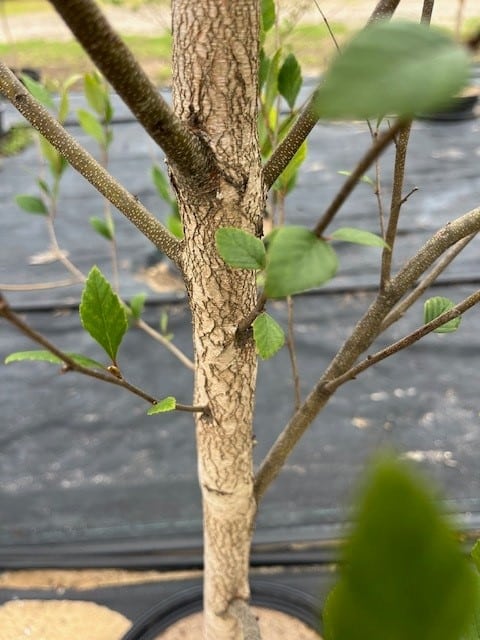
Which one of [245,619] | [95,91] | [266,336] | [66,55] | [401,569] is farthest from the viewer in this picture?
[66,55]

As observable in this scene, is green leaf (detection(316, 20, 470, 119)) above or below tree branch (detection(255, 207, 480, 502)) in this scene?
above

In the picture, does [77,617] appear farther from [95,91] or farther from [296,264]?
[296,264]

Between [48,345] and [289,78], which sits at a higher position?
[289,78]

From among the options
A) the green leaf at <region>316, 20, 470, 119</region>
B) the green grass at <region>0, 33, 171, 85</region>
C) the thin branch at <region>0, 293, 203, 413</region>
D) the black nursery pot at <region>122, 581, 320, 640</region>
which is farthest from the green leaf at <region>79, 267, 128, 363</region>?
the green grass at <region>0, 33, 171, 85</region>

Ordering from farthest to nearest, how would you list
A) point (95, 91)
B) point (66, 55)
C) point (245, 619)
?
point (66, 55) → point (95, 91) → point (245, 619)

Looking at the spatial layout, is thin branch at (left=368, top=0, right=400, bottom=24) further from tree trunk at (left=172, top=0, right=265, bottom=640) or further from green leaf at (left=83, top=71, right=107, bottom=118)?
green leaf at (left=83, top=71, right=107, bottom=118)

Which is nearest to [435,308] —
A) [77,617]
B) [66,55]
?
[77,617]
